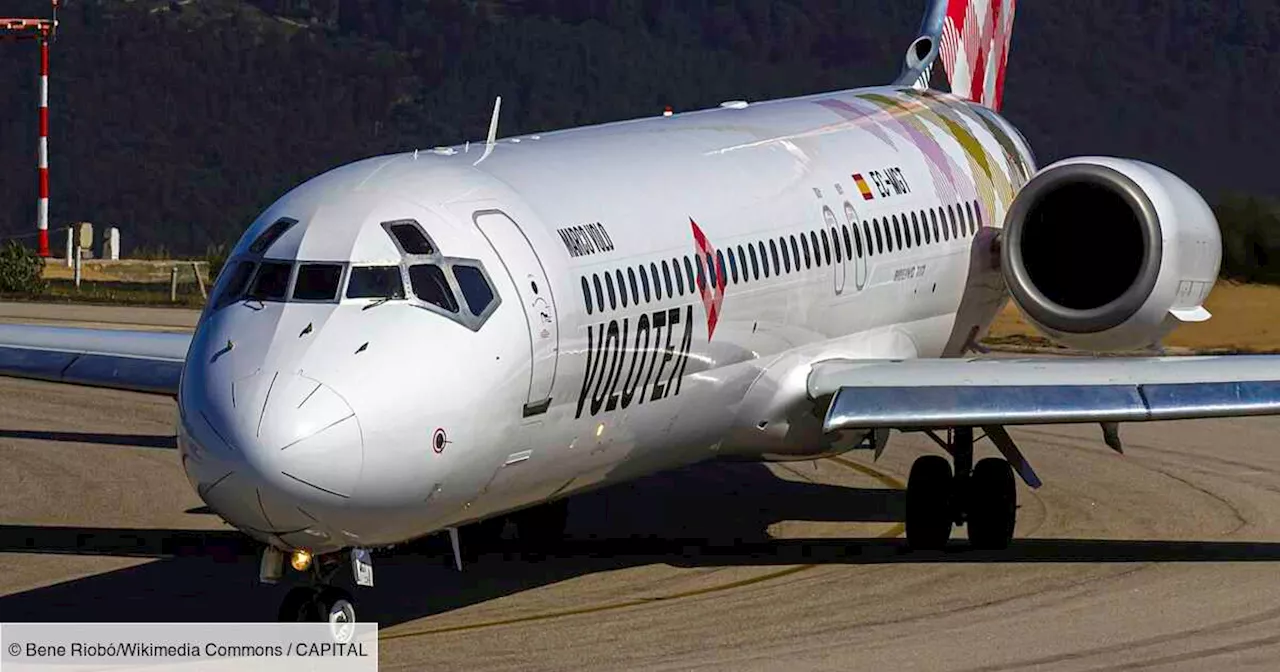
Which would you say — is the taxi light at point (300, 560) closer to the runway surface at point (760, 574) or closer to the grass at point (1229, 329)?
the runway surface at point (760, 574)

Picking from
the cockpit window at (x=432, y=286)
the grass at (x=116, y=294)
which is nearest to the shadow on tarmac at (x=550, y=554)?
the cockpit window at (x=432, y=286)

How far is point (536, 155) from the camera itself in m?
15.8

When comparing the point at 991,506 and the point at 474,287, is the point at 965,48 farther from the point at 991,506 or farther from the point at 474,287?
the point at 474,287

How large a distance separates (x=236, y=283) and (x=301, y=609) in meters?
1.91

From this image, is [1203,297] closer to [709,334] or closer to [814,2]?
[709,334]

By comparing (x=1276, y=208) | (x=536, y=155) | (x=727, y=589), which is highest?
(x=536, y=155)

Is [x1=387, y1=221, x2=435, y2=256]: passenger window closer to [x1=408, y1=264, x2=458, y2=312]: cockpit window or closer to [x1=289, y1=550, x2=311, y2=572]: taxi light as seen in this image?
[x1=408, y1=264, x2=458, y2=312]: cockpit window

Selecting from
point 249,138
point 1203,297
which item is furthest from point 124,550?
point 249,138

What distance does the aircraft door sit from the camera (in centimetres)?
1888

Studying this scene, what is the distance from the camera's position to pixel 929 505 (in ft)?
59.8

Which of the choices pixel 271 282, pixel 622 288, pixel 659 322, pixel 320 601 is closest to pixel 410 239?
pixel 271 282

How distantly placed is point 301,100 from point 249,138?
7.18 feet

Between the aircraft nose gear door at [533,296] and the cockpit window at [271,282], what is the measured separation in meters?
1.28

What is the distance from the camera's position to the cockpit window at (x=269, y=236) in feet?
44.6
